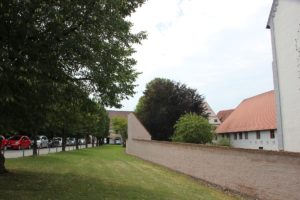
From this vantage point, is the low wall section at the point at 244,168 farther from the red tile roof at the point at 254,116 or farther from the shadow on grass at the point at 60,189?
the red tile roof at the point at 254,116

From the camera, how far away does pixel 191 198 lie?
48.2 feet

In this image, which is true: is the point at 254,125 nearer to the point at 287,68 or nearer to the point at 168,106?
the point at 168,106

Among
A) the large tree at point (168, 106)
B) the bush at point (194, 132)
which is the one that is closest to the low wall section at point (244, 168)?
the bush at point (194, 132)

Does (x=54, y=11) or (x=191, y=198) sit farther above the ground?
(x=54, y=11)

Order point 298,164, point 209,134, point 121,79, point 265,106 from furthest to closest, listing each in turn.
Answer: point 265,106
point 209,134
point 121,79
point 298,164

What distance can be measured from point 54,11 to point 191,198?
7.90 meters

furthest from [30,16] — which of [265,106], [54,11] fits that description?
[265,106]

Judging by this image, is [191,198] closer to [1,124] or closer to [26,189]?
[26,189]

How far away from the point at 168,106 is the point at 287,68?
34.4 m

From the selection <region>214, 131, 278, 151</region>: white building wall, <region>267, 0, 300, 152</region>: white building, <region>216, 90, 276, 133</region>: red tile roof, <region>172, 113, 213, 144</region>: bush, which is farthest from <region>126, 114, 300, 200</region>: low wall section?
<region>216, 90, 276, 133</region>: red tile roof

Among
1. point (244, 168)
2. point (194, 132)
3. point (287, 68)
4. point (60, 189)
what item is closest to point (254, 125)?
point (194, 132)

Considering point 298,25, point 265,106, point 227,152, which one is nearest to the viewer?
point 227,152

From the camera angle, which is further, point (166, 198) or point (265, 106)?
point (265, 106)

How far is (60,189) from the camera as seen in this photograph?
46.9ft
